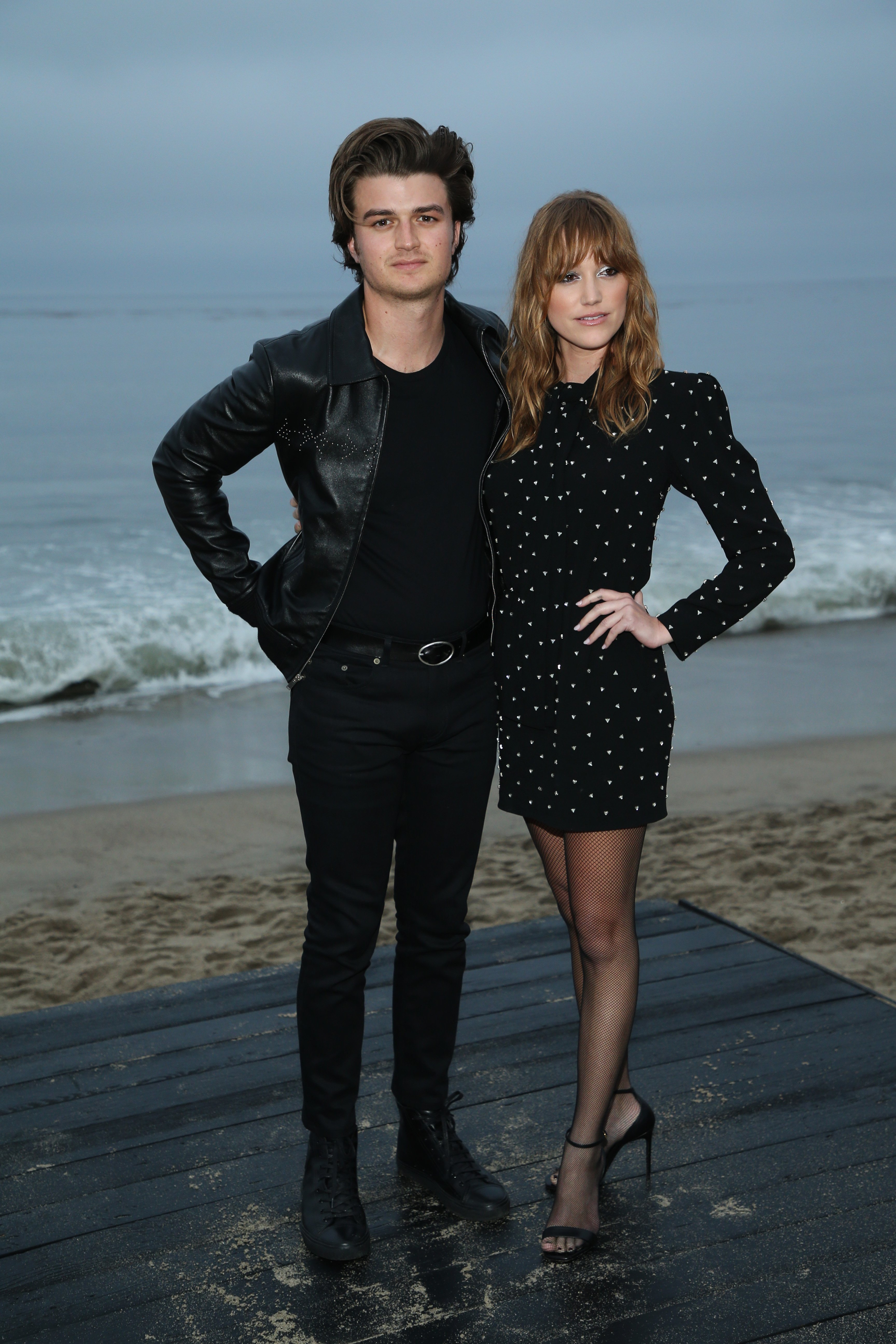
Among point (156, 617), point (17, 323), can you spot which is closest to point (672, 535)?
point (156, 617)

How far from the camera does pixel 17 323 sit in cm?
4644

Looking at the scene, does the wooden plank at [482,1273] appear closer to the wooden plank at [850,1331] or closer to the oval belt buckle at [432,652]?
the wooden plank at [850,1331]

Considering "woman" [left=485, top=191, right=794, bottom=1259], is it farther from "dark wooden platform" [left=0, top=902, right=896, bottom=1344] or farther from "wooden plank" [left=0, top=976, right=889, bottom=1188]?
"wooden plank" [left=0, top=976, right=889, bottom=1188]

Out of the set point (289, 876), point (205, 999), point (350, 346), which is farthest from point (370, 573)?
point (289, 876)

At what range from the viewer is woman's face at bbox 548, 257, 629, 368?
2.36 metres

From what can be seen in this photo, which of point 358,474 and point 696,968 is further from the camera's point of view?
point 696,968

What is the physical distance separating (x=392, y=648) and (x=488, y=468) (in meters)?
0.40

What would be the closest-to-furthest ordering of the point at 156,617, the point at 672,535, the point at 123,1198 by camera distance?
the point at 123,1198
the point at 156,617
the point at 672,535

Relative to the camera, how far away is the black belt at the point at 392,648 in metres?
2.48

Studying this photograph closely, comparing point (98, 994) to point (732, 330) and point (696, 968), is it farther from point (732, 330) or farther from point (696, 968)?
point (732, 330)

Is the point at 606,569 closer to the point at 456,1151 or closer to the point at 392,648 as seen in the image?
the point at 392,648

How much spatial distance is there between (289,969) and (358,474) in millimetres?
1821

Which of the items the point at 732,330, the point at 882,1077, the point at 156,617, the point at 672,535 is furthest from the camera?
the point at 732,330

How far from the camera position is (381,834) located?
8.48ft
